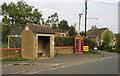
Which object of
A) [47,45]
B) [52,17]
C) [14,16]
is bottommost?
[47,45]

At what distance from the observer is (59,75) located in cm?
908

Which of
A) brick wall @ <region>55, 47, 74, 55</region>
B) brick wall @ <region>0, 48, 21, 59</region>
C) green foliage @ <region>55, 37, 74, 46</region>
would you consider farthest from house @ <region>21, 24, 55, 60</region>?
green foliage @ <region>55, 37, 74, 46</region>

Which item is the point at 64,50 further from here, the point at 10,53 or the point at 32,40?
the point at 10,53

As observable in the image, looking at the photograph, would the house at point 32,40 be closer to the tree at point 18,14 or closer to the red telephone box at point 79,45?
the red telephone box at point 79,45

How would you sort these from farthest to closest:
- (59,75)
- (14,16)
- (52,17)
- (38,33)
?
1. (52,17)
2. (14,16)
3. (38,33)
4. (59,75)

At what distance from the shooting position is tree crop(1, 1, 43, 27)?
43.0 metres

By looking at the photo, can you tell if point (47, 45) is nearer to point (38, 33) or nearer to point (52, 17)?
point (38, 33)

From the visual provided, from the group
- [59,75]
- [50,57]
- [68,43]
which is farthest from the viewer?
[68,43]

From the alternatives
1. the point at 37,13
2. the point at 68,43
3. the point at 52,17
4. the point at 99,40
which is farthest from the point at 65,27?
the point at 68,43

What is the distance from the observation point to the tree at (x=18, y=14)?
141ft

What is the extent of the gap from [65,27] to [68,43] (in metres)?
71.8

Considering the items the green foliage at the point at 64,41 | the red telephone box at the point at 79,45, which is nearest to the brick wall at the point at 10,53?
the green foliage at the point at 64,41

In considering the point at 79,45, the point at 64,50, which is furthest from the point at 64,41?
the point at 79,45

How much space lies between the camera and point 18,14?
141 ft
